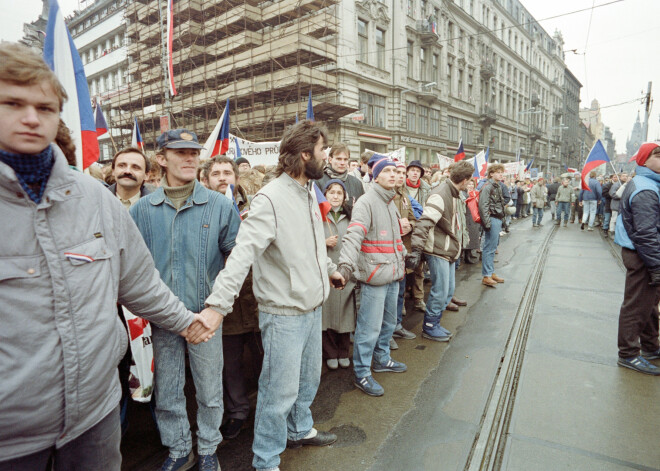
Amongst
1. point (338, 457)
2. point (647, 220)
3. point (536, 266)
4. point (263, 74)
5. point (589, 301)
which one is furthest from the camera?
point (263, 74)

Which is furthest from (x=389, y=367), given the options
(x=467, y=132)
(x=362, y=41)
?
(x=467, y=132)

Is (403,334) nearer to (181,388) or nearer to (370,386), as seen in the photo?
(370,386)

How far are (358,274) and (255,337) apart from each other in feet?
3.43

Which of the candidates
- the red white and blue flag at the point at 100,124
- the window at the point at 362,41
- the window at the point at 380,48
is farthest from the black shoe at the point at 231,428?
the window at the point at 380,48

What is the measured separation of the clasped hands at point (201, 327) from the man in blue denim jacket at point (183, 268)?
0.45 metres

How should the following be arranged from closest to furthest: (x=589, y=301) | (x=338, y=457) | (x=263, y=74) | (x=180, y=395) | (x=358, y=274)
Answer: (x=180, y=395), (x=338, y=457), (x=358, y=274), (x=589, y=301), (x=263, y=74)

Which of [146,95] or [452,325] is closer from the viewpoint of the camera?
[452,325]

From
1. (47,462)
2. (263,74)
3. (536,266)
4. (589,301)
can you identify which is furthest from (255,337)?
(263,74)

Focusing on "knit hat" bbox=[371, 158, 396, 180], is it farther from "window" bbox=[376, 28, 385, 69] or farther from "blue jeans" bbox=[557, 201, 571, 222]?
"window" bbox=[376, 28, 385, 69]

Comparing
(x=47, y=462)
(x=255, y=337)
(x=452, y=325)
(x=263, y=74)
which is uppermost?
(x=263, y=74)

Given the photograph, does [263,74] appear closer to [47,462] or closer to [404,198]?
[404,198]

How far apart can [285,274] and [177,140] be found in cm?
107

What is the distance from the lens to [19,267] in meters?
1.17

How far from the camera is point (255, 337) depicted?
135 inches
